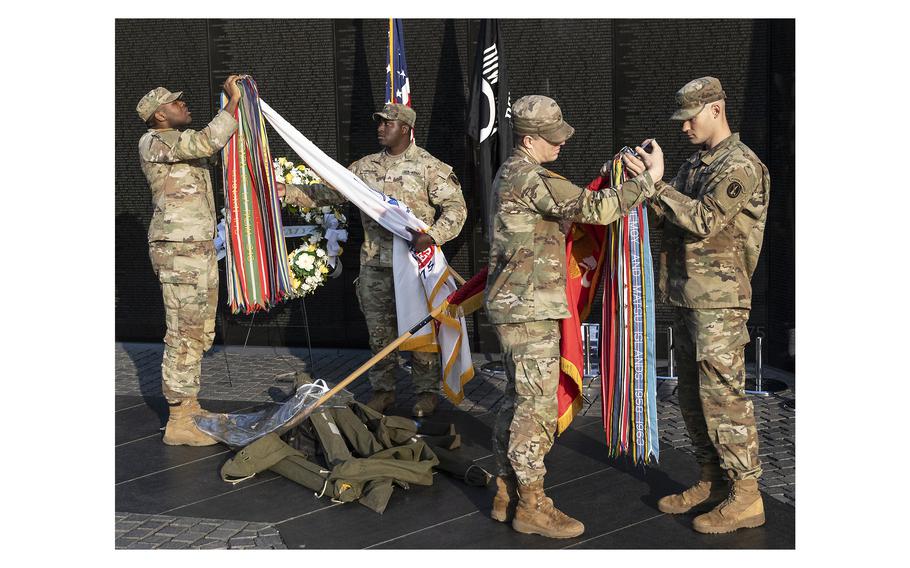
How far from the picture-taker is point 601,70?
916cm

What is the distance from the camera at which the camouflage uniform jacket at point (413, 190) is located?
7.79m

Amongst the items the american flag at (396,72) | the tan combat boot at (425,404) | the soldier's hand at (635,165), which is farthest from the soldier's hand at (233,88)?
the soldier's hand at (635,165)

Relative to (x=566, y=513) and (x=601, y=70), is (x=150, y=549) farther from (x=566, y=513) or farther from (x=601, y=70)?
(x=601, y=70)

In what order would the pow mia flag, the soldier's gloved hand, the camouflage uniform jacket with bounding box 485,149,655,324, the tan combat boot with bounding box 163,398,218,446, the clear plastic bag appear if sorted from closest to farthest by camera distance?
the camouflage uniform jacket with bounding box 485,149,655,324 < the clear plastic bag < the tan combat boot with bounding box 163,398,218,446 < the soldier's gloved hand < the pow mia flag

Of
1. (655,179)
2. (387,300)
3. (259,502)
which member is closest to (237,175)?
(387,300)

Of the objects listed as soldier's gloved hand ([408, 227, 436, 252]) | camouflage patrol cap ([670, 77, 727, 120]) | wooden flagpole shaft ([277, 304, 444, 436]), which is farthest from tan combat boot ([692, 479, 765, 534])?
soldier's gloved hand ([408, 227, 436, 252])

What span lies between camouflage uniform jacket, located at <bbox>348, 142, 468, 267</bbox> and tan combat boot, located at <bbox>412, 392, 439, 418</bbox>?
982mm

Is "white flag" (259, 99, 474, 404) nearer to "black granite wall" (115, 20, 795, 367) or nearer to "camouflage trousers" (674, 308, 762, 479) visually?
"black granite wall" (115, 20, 795, 367)

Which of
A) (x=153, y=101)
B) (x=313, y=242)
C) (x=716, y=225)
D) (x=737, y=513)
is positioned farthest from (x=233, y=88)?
(x=737, y=513)

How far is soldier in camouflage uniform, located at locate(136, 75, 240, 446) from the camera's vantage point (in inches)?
286

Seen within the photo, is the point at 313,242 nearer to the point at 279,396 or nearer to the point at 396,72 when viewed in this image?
the point at 279,396

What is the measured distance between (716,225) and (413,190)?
9.34ft

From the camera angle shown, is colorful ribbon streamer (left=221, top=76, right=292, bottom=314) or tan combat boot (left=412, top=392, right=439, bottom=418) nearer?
colorful ribbon streamer (left=221, top=76, right=292, bottom=314)

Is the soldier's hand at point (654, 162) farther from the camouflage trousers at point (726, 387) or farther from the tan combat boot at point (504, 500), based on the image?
the tan combat boot at point (504, 500)
